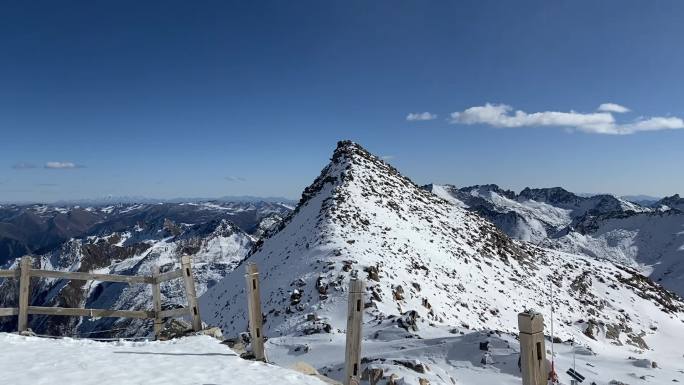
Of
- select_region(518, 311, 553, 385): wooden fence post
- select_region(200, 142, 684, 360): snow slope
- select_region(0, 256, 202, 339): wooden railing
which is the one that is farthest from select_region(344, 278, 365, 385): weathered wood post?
select_region(200, 142, 684, 360): snow slope

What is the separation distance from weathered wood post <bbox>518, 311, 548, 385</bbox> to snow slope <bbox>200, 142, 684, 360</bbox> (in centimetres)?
1820

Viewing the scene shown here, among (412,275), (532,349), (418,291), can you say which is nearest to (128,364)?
(532,349)

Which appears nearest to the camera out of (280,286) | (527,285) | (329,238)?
(280,286)

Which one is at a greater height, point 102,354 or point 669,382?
point 102,354

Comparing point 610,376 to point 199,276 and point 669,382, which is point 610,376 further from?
point 199,276

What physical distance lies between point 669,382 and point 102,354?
19.3 m

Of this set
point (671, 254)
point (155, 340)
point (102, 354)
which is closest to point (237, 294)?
point (155, 340)

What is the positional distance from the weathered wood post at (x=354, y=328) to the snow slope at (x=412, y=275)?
1442cm

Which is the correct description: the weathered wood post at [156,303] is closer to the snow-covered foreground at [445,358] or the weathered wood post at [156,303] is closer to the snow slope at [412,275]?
the snow-covered foreground at [445,358]

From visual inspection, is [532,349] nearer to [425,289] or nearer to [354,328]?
[354,328]

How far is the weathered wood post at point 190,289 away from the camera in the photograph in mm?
13344

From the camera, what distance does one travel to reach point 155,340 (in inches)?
546

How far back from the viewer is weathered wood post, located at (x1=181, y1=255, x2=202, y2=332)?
1334cm

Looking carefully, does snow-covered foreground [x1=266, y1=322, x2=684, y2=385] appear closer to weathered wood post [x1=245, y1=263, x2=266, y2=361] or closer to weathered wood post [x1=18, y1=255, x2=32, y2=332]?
weathered wood post [x1=245, y1=263, x2=266, y2=361]
